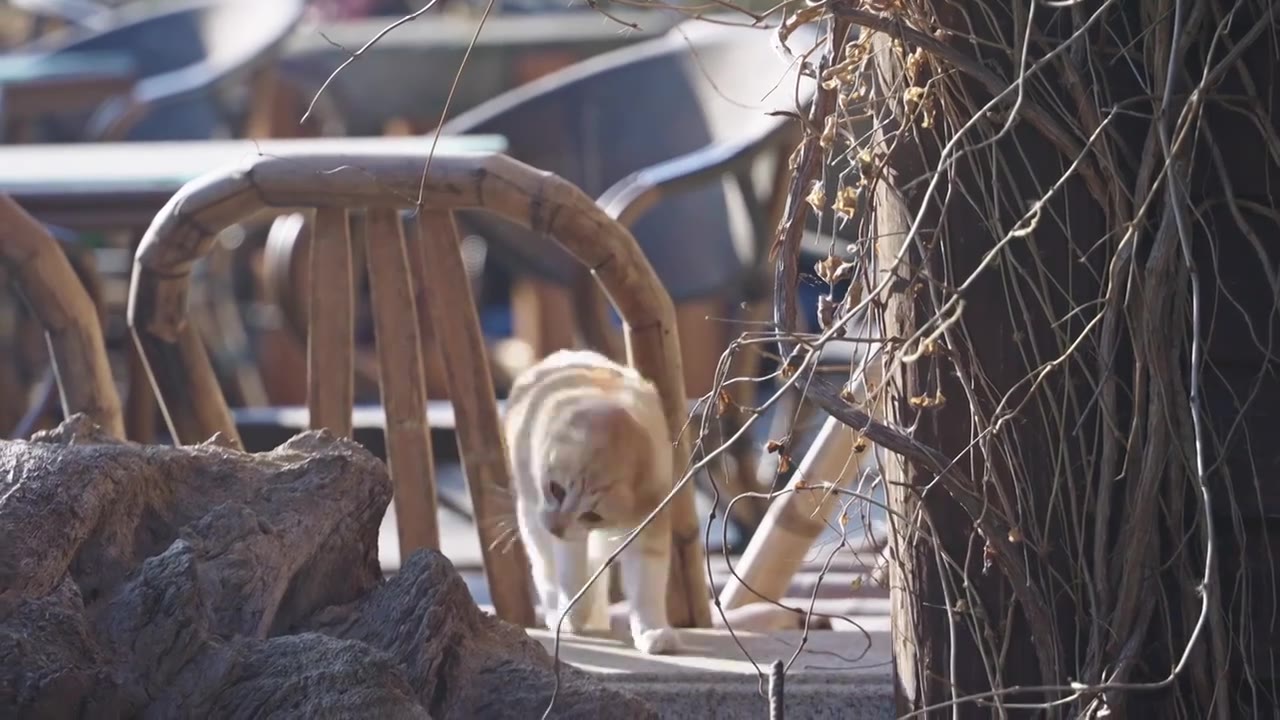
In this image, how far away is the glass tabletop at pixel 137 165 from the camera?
2.55 metres

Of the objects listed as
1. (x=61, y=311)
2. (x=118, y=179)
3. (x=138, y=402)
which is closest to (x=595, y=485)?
(x=61, y=311)

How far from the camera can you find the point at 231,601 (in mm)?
1255

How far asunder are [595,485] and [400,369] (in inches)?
11.0

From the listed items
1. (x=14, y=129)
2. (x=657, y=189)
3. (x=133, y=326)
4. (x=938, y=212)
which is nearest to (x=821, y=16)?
(x=938, y=212)

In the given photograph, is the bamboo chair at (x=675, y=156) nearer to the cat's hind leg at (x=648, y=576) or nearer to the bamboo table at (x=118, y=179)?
the bamboo table at (x=118, y=179)

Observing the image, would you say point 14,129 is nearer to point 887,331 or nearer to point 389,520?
point 389,520

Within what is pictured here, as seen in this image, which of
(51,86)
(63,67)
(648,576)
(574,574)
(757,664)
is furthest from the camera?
(63,67)

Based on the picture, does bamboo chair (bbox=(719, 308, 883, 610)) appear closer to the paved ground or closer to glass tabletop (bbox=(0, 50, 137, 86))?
the paved ground

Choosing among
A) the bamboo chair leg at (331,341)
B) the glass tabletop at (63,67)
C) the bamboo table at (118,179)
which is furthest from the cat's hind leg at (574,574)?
the glass tabletop at (63,67)

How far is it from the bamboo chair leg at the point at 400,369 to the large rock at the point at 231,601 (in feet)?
1.42

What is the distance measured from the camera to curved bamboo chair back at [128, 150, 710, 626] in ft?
6.02

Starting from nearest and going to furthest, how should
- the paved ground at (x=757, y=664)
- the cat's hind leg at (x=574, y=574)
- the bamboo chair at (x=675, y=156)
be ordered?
the paved ground at (x=757, y=664) → the cat's hind leg at (x=574, y=574) → the bamboo chair at (x=675, y=156)

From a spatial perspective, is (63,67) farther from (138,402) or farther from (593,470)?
(593,470)

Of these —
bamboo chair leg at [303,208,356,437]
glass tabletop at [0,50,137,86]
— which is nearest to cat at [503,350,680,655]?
bamboo chair leg at [303,208,356,437]
